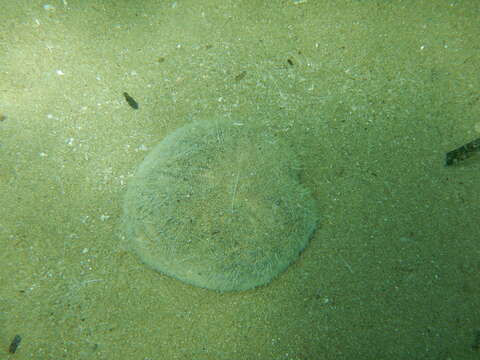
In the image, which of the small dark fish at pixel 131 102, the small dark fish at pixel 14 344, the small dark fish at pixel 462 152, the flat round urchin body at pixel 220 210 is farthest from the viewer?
the small dark fish at pixel 131 102

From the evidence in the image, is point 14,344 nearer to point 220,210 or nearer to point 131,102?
point 220,210

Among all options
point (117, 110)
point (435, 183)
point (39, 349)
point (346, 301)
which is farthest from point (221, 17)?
point (39, 349)

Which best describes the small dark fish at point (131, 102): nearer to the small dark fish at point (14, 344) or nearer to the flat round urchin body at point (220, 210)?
the flat round urchin body at point (220, 210)

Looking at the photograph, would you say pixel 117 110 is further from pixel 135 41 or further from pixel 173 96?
pixel 135 41

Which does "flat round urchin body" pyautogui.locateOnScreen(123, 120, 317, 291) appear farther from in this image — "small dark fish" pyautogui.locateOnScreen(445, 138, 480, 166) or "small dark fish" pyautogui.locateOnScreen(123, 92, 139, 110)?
"small dark fish" pyautogui.locateOnScreen(445, 138, 480, 166)

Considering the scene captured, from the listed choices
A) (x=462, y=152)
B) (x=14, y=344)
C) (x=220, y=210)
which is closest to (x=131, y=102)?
(x=220, y=210)

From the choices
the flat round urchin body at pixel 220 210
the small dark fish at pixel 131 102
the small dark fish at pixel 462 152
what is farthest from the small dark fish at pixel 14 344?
the small dark fish at pixel 462 152

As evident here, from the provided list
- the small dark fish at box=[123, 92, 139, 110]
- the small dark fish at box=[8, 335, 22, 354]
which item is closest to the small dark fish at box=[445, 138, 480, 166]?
the small dark fish at box=[123, 92, 139, 110]

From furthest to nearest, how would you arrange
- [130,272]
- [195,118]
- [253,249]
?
1. [195,118]
2. [130,272]
3. [253,249]
